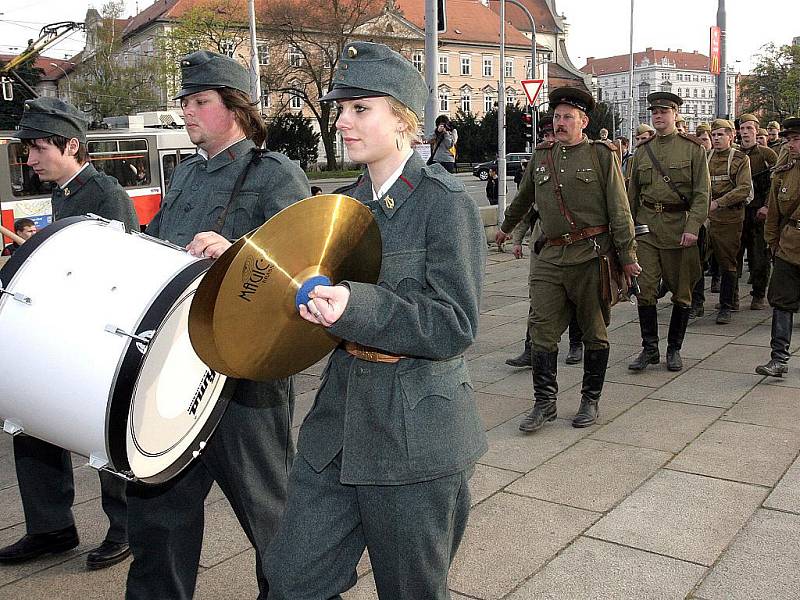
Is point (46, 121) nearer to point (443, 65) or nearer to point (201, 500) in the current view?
point (201, 500)

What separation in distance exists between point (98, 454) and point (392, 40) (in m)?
52.3

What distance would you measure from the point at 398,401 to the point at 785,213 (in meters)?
5.79

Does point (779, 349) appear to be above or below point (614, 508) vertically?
above

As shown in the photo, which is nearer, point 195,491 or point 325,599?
point 325,599

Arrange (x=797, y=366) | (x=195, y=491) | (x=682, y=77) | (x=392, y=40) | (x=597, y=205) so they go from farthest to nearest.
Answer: (x=682, y=77) → (x=392, y=40) → (x=797, y=366) → (x=597, y=205) → (x=195, y=491)

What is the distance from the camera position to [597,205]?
5.77 metres

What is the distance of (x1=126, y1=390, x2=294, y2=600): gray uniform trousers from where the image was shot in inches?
121

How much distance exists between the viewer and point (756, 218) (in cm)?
1041

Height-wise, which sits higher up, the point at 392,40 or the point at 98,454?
the point at 392,40

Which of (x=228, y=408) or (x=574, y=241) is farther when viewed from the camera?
(x=574, y=241)

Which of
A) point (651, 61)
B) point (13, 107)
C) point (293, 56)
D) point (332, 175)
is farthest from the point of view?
point (651, 61)

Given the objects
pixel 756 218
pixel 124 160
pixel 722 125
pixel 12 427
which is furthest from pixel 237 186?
pixel 124 160

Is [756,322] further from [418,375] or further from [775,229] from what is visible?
[418,375]

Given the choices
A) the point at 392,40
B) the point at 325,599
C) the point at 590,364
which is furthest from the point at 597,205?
the point at 392,40
